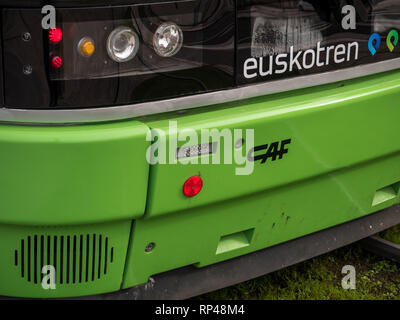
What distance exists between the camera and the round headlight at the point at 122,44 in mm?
2387

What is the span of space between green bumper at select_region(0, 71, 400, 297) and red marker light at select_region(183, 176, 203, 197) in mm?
20

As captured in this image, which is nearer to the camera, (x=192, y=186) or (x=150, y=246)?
(x=192, y=186)

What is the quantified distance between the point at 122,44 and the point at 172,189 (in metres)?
0.50

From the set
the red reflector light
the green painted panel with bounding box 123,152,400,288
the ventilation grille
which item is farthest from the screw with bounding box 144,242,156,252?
the red reflector light

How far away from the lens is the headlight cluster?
2395 millimetres

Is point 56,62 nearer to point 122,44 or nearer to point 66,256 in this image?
point 122,44

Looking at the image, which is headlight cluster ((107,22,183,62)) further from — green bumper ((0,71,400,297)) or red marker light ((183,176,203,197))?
red marker light ((183,176,203,197))

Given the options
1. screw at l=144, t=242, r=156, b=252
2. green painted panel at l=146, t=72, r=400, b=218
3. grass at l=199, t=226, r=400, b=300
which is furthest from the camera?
grass at l=199, t=226, r=400, b=300

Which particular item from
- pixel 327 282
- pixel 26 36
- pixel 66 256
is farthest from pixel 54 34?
pixel 327 282

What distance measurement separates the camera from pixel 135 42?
2.43 m

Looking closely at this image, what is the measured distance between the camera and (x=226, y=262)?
304 centimetres

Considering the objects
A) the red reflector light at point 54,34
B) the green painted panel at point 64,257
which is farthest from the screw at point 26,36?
the green painted panel at point 64,257

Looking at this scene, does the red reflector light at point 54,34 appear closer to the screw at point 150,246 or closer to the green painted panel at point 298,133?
the green painted panel at point 298,133

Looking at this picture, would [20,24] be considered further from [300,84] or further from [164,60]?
[300,84]
